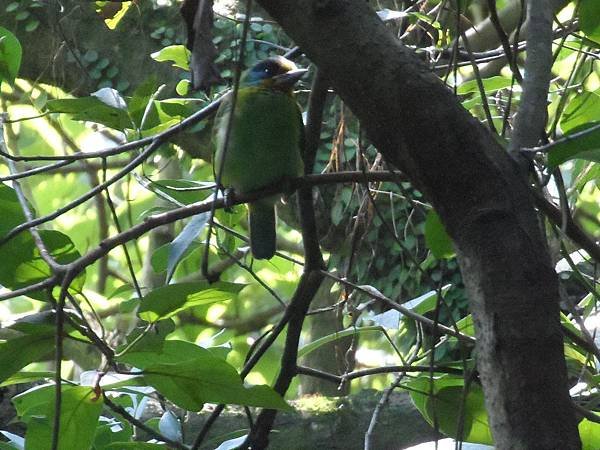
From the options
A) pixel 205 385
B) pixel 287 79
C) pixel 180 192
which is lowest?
pixel 205 385

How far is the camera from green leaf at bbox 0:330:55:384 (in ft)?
3.65

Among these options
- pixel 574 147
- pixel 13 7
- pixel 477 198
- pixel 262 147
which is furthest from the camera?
pixel 13 7

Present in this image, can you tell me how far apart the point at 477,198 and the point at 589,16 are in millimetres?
399

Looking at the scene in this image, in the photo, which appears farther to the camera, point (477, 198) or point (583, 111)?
point (583, 111)

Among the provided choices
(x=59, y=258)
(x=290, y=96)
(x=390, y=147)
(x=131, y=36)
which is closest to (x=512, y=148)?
(x=390, y=147)

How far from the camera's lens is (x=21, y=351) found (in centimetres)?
112

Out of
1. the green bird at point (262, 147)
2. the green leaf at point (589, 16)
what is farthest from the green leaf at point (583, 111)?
the green bird at point (262, 147)

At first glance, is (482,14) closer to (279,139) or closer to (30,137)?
(279,139)

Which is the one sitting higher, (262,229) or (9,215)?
(262,229)

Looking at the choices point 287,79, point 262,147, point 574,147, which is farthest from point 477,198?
point 287,79

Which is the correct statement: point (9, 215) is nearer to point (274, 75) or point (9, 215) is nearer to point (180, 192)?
point (180, 192)

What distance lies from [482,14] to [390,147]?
3.04 metres

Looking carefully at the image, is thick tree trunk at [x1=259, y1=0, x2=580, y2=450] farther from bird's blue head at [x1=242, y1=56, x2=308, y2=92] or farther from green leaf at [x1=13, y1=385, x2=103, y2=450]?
bird's blue head at [x1=242, y1=56, x2=308, y2=92]

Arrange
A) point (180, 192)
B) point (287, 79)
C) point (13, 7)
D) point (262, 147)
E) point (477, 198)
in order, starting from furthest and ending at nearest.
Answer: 1. point (13, 7)
2. point (287, 79)
3. point (262, 147)
4. point (180, 192)
5. point (477, 198)
